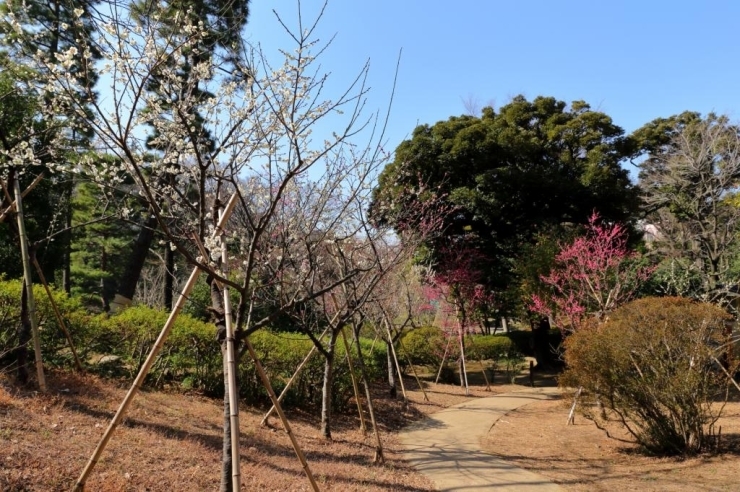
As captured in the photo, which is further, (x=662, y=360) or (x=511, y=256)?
(x=511, y=256)

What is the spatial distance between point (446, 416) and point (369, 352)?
256 cm

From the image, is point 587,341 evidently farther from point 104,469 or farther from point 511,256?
point 511,256

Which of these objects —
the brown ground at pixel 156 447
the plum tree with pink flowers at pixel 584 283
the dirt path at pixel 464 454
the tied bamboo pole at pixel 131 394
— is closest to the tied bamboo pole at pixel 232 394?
the tied bamboo pole at pixel 131 394

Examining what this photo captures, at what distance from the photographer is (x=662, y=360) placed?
606 centimetres

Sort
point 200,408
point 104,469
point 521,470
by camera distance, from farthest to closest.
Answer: point 200,408 → point 521,470 → point 104,469

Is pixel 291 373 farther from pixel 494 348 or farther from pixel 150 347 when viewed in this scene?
pixel 494 348

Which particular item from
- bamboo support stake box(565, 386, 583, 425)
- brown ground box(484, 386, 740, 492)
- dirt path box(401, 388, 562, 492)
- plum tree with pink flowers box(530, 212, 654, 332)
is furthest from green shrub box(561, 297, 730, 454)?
plum tree with pink flowers box(530, 212, 654, 332)

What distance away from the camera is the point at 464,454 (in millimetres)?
6559

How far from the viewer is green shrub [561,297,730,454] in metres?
5.98

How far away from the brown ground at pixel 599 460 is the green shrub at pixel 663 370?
36cm

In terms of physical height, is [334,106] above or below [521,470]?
above

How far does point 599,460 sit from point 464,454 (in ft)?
6.04

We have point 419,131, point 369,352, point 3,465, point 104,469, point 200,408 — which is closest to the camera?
point 3,465

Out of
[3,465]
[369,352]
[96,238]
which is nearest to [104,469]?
[3,465]
